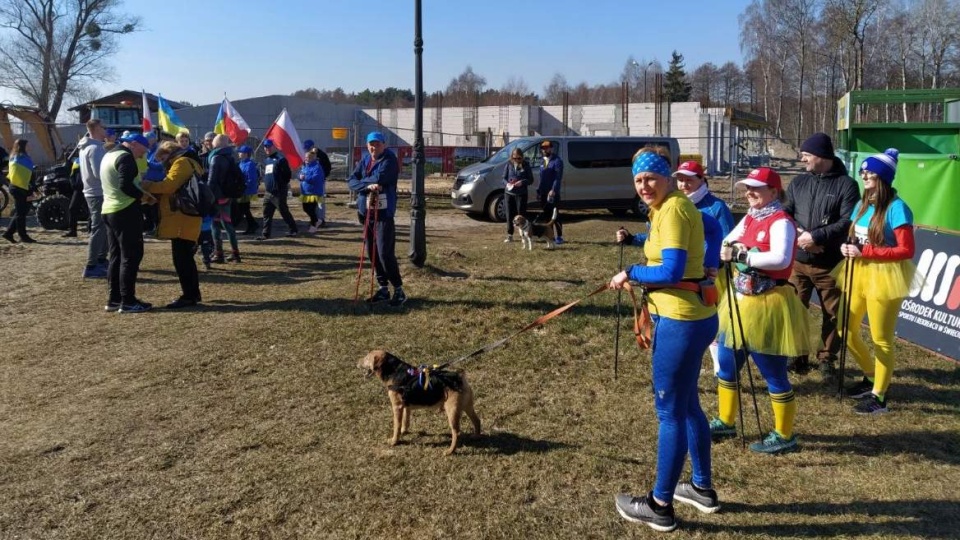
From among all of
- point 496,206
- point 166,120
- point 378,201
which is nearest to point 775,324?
point 378,201

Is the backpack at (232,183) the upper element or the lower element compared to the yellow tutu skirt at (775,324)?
upper

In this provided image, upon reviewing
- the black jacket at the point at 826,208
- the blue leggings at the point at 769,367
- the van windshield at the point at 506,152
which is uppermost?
the van windshield at the point at 506,152

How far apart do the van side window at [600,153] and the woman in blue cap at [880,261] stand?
38.2ft

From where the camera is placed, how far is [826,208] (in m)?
5.13

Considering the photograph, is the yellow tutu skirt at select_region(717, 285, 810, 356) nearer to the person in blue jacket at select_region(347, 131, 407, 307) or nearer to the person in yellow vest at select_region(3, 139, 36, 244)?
the person in blue jacket at select_region(347, 131, 407, 307)

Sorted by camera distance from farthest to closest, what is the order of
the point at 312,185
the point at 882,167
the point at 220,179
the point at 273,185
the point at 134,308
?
the point at 312,185 < the point at 273,185 < the point at 220,179 < the point at 134,308 < the point at 882,167

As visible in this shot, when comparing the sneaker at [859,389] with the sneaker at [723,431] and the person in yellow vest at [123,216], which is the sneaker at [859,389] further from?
the person in yellow vest at [123,216]

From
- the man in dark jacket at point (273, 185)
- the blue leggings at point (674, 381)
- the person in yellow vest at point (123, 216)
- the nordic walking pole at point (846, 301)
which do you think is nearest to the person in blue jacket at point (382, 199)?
the person in yellow vest at point (123, 216)

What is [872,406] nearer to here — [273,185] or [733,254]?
[733,254]

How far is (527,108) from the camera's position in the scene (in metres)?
47.1

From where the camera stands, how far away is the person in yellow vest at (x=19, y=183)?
447 inches

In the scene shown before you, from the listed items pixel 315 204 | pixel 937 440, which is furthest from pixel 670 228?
pixel 315 204

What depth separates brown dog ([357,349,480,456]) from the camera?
416 cm

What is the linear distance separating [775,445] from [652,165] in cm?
218
